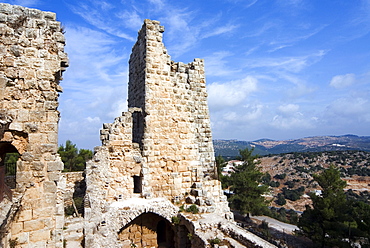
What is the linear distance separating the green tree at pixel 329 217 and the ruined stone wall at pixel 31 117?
17266 millimetres

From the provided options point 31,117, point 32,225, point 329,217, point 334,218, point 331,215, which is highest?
point 31,117

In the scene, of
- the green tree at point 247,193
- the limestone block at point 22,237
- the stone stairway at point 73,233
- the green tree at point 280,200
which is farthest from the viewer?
the green tree at point 280,200

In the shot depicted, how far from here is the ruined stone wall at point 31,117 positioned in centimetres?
447

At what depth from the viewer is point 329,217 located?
16766mm

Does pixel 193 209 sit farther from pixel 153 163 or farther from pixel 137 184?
pixel 137 184

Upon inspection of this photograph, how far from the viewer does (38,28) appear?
16.0 feet

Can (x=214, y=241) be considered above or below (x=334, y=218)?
above

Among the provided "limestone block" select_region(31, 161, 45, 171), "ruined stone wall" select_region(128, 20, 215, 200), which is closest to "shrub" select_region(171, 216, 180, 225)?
"ruined stone wall" select_region(128, 20, 215, 200)

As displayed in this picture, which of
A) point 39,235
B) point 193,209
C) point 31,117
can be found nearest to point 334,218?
point 193,209

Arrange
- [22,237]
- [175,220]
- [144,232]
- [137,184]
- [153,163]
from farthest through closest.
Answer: [137,184]
[153,163]
[144,232]
[175,220]
[22,237]

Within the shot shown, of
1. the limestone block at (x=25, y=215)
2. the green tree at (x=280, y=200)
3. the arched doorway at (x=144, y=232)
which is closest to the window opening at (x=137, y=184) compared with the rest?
the arched doorway at (x=144, y=232)

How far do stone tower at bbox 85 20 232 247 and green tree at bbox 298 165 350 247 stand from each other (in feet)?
35.0

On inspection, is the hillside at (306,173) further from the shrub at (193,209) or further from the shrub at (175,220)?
the shrub at (175,220)

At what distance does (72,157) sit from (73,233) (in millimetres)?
15558
